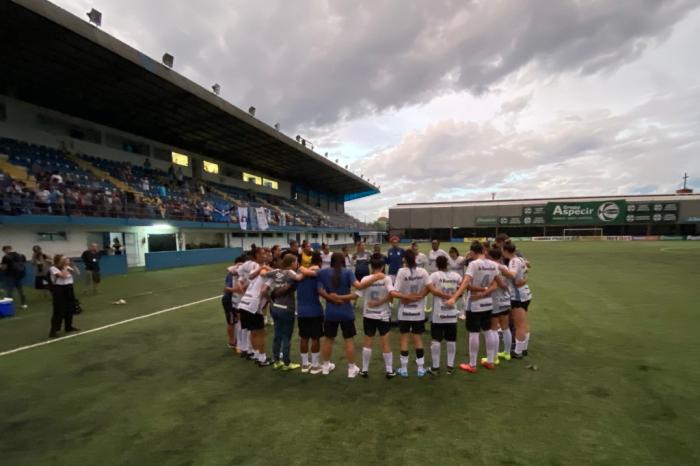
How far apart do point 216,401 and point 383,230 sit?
70.7m

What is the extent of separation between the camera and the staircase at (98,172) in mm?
22558

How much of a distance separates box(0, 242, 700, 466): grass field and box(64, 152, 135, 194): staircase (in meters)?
18.4

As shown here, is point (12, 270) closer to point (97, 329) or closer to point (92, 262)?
point (92, 262)

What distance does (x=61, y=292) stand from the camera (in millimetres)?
8086

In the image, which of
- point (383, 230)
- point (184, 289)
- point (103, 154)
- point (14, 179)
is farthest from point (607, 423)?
point (383, 230)

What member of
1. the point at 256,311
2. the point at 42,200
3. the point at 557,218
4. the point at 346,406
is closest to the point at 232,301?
the point at 256,311

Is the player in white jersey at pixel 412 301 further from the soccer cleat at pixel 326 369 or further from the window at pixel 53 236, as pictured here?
the window at pixel 53 236

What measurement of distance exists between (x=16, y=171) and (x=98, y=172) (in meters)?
5.66

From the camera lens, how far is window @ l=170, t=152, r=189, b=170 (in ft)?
105

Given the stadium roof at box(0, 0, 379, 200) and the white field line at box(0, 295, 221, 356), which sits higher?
the stadium roof at box(0, 0, 379, 200)

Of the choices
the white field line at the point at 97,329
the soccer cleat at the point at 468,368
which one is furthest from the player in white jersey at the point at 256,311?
the white field line at the point at 97,329

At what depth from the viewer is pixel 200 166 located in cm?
3488

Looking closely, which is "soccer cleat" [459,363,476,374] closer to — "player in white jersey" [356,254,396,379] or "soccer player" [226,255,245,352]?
"player in white jersey" [356,254,396,379]

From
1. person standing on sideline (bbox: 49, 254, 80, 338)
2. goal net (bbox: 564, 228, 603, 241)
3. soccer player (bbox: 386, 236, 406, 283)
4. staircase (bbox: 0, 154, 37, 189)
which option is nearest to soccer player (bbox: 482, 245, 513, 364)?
soccer player (bbox: 386, 236, 406, 283)
